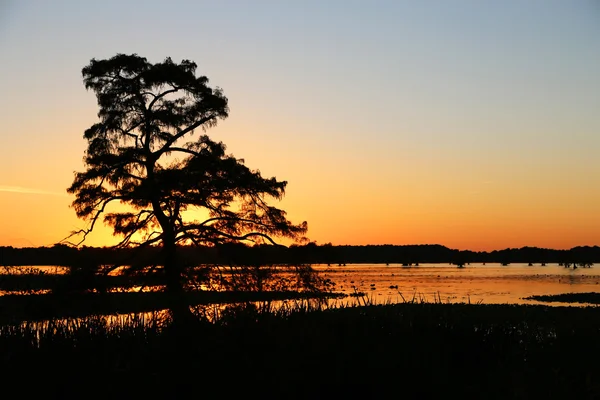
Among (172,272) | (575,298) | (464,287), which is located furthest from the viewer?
(464,287)

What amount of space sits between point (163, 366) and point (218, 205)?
19.0 m

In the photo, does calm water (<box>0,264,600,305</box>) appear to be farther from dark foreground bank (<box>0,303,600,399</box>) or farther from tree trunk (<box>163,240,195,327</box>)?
dark foreground bank (<box>0,303,600,399</box>)

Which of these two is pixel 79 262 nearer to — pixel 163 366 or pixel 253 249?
pixel 253 249

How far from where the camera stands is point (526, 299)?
56906 millimetres

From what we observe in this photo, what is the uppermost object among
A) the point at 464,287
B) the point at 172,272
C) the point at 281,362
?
the point at 172,272

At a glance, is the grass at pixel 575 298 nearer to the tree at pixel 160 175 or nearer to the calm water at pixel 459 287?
the calm water at pixel 459 287

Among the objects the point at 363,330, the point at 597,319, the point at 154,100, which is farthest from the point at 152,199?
the point at 597,319

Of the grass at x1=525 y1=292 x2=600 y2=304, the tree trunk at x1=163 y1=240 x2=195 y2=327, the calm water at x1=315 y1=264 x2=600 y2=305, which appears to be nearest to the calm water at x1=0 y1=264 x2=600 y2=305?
the calm water at x1=315 y1=264 x2=600 y2=305

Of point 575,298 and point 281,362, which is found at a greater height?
point 281,362

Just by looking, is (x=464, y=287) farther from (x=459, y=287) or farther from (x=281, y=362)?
(x=281, y=362)

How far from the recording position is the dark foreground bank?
9.98 metres

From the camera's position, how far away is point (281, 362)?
36.0 feet

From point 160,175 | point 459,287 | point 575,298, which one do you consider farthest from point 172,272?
point 459,287

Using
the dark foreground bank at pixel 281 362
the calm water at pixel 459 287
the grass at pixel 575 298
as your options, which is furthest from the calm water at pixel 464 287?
the dark foreground bank at pixel 281 362
